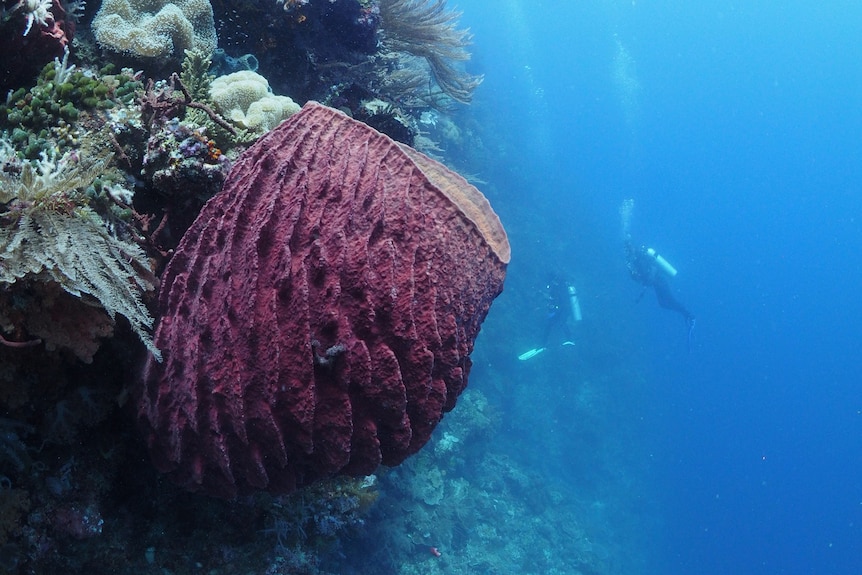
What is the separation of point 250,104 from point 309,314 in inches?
86.8

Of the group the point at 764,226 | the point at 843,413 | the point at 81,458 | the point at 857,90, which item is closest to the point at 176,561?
the point at 81,458

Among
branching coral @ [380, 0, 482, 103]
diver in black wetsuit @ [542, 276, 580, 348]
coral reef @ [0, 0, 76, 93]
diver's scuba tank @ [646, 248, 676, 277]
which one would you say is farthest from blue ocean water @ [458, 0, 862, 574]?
coral reef @ [0, 0, 76, 93]

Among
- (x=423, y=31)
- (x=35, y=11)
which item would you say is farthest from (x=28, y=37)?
(x=423, y=31)

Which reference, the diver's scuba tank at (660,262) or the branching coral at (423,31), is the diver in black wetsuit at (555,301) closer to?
the diver's scuba tank at (660,262)

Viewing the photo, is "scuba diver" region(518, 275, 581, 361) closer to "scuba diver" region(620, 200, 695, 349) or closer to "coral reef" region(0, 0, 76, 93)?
"scuba diver" region(620, 200, 695, 349)

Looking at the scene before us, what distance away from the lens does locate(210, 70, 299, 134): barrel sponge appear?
11.2 ft

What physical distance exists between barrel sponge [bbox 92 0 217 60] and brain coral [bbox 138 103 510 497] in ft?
7.03

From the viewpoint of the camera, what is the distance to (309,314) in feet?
7.13

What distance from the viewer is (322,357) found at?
219 centimetres

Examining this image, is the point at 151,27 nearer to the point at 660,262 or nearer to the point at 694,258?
the point at 660,262

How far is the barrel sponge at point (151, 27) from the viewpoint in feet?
12.1

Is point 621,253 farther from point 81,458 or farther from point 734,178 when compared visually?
point 734,178

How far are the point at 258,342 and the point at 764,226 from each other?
11292 cm

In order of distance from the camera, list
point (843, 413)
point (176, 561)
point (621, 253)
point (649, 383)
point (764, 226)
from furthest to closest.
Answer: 1. point (764, 226)
2. point (843, 413)
3. point (621, 253)
4. point (649, 383)
5. point (176, 561)
